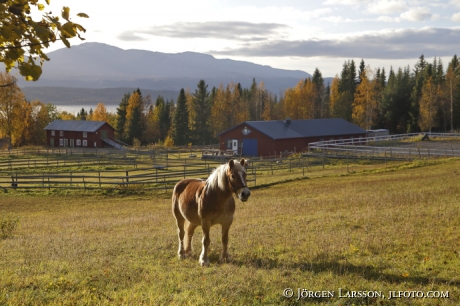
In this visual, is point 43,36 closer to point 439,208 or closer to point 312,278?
point 312,278

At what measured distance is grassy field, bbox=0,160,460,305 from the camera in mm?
6121

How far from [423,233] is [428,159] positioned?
33.7 meters

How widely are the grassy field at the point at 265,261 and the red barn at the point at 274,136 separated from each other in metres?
43.6

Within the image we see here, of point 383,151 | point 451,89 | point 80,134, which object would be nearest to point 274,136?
point 383,151

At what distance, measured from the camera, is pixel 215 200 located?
8.87 meters

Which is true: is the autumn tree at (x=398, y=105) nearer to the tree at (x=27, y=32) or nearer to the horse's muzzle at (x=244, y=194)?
the horse's muzzle at (x=244, y=194)

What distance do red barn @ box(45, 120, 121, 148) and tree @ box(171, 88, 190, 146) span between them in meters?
13.4

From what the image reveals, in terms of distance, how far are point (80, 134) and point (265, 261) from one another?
77212 mm

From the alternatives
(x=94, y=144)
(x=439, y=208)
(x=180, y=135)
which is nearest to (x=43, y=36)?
(x=439, y=208)

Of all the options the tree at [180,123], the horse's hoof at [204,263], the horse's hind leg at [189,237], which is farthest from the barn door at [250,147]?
the horse's hoof at [204,263]

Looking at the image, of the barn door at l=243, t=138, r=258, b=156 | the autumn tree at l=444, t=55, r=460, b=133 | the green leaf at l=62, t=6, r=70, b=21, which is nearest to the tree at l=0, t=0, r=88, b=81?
the green leaf at l=62, t=6, r=70, b=21

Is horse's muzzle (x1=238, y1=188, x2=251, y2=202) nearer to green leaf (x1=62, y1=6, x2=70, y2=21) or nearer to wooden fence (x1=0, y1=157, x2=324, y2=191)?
green leaf (x1=62, y1=6, x2=70, y2=21)

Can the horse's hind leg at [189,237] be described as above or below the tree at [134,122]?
below

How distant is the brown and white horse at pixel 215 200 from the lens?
838cm
